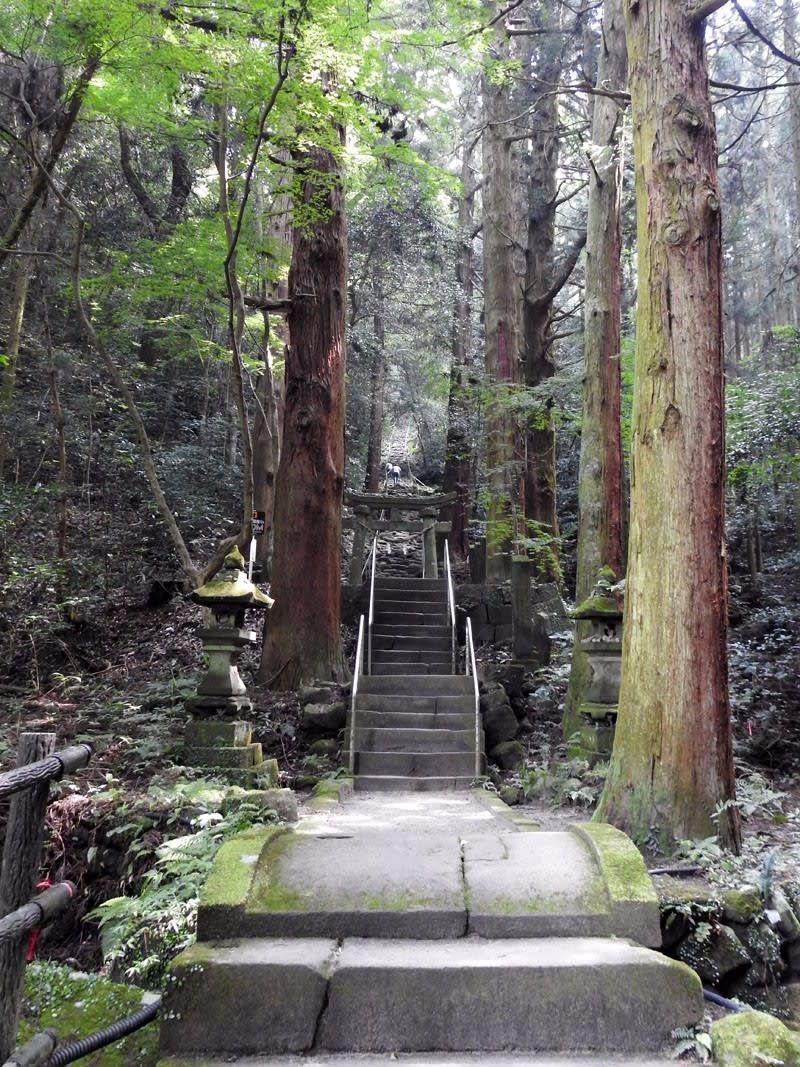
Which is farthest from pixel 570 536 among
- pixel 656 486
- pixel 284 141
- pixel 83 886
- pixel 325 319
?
pixel 83 886

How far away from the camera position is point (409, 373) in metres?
26.8

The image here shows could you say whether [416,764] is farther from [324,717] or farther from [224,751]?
[224,751]

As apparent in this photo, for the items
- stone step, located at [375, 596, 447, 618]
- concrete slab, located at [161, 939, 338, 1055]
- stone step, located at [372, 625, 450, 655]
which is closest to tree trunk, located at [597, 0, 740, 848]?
concrete slab, located at [161, 939, 338, 1055]

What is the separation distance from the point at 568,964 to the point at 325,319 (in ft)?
27.0

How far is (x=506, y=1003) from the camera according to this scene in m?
2.73

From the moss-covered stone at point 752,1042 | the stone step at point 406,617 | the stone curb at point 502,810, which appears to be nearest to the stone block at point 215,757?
the stone curb at point 502,810

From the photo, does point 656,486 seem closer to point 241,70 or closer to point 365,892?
point 365,892

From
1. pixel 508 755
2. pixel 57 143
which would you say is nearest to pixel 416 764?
pixel 508 755

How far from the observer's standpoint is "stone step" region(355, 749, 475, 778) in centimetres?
778

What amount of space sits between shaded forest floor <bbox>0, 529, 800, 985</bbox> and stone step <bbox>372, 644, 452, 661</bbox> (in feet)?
4.02

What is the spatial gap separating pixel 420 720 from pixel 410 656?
2.34 m

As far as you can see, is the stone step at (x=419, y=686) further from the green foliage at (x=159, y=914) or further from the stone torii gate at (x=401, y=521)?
the green foliage at (x=159, y=914)

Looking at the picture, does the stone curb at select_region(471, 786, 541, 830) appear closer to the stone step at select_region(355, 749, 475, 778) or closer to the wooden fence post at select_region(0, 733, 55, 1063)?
Result: the stone step at select_region(355, 749, 475, 778)

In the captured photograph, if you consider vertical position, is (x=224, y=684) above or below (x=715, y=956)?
above
